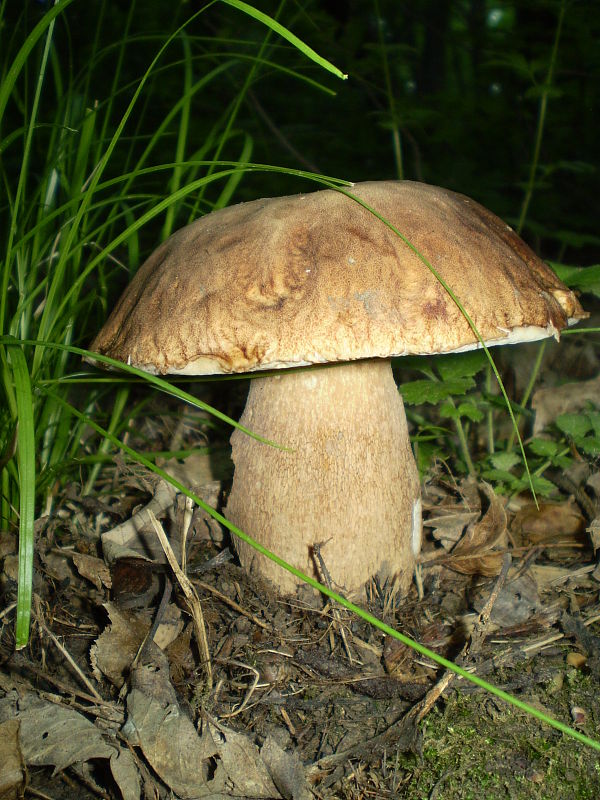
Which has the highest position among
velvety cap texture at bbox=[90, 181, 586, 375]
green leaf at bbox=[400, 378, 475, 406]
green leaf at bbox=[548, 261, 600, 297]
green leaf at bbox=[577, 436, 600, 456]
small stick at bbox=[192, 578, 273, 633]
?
velvety cap texture at bbox=[90, 181, 586, 375]

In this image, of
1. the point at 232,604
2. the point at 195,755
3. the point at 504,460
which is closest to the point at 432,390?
the point at 504,460

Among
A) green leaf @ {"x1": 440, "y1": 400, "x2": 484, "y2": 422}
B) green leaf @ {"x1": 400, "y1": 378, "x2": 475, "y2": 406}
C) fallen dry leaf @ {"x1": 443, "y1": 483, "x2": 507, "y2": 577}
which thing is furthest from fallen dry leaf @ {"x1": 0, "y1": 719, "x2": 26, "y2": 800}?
green leaf @ {"x1": 440, "y1": 400, "x2": 484, "y2": 422}

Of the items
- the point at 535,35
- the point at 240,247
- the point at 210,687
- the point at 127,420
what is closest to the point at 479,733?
the point at 210,687

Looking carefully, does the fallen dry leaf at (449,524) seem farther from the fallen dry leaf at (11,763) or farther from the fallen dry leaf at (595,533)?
the fallen dry leaf at (11,763)

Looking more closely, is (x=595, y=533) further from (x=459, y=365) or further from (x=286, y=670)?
(x=286, y=670)

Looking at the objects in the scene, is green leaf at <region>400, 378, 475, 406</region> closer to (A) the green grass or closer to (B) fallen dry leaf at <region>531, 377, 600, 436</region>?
(A) the green grass

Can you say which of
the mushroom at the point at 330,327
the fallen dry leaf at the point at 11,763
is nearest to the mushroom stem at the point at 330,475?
the mushroom at the point at 330,327
